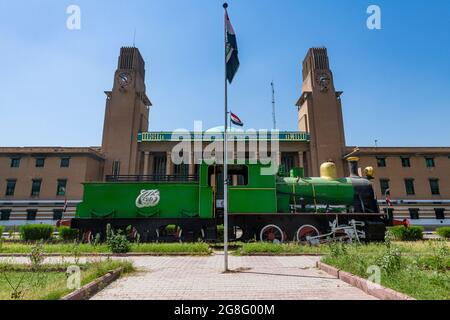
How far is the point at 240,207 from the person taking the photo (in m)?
13.1

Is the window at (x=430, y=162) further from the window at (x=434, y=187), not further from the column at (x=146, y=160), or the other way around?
the column at (x=146, y=160)

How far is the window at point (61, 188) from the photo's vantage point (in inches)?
1264

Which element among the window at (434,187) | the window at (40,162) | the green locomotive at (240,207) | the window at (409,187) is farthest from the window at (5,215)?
the window at (434,187)

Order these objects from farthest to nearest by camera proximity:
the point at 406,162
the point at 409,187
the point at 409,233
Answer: the point at 406,162 < the point at 409,187 < the point at 409,233

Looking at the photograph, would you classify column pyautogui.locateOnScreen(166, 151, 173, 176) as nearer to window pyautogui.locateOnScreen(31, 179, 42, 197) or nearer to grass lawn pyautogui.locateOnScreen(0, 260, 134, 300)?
window pyautogui.locateOnScreen(31, 179, 42, 197)

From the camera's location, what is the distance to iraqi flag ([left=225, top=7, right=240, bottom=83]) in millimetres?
9797

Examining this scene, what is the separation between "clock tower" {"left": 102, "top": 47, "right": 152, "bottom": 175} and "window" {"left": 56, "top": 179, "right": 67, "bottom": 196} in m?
5.22

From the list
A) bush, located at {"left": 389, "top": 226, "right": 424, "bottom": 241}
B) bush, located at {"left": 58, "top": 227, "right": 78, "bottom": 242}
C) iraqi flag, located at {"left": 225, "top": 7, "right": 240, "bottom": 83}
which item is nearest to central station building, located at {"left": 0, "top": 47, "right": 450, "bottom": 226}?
bush, located at {"left": 58, "top": 227, "right": 78, "bottom": 242}

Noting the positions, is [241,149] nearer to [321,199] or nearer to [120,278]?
[321,199]

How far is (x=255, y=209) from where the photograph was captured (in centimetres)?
1302

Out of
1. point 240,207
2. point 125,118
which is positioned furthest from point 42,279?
point 125,118

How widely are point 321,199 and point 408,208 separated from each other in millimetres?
25330

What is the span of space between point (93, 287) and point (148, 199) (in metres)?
8.47

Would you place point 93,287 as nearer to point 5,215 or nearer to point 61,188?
point 61,188
